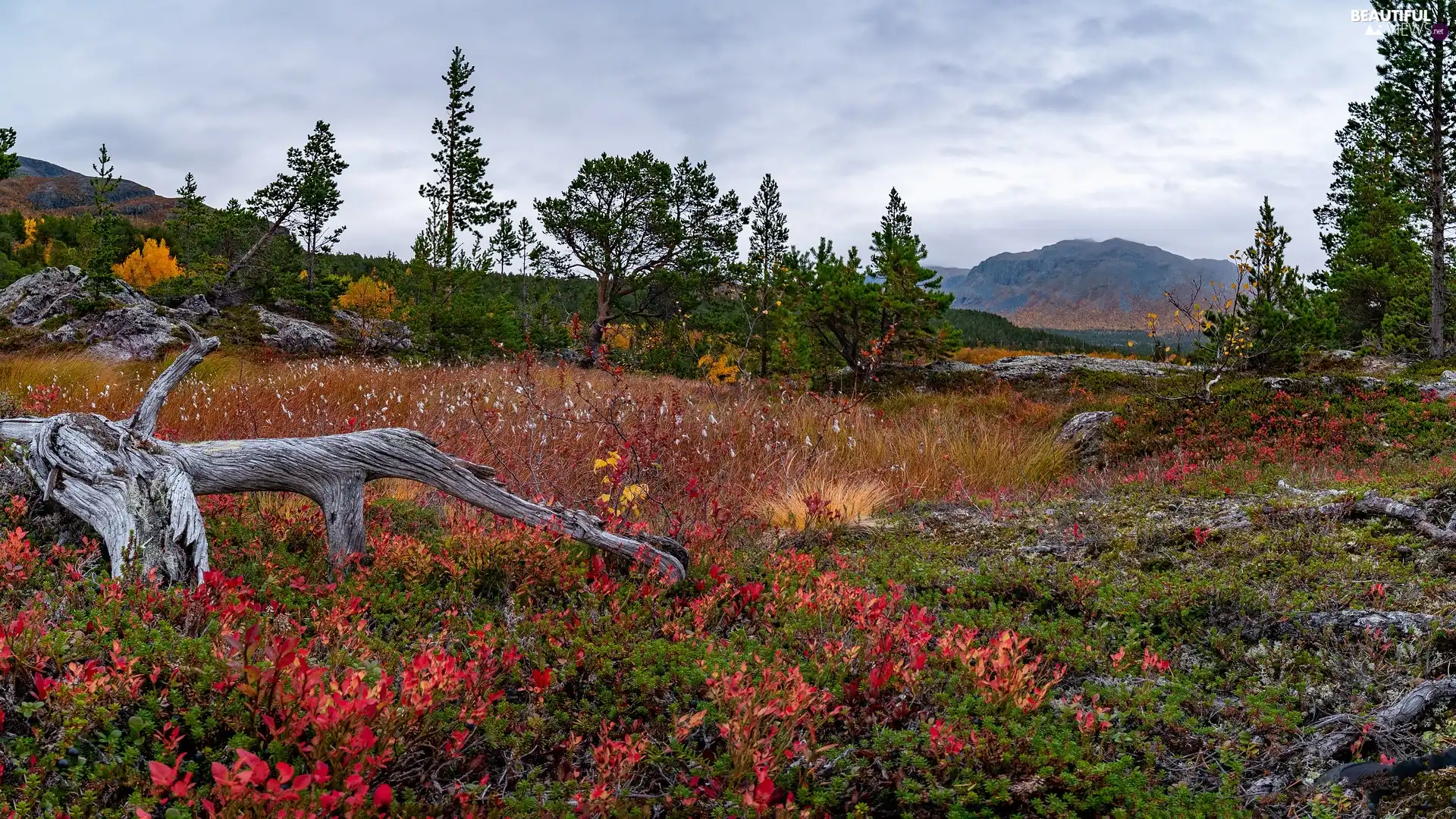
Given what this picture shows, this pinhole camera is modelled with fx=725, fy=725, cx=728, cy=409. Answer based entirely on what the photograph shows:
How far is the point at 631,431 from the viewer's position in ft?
24.8

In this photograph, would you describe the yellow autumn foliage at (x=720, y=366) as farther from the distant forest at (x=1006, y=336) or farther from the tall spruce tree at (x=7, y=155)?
the distant forest at (x=1006, y=336)

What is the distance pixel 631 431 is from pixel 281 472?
4.07 m

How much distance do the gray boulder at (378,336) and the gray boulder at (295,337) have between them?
588 millimetres

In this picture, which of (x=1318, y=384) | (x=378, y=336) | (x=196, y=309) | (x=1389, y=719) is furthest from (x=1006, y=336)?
(x=1389, y=719)

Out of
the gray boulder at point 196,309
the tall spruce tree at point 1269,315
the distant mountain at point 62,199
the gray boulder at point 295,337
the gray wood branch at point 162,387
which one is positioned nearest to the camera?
the gray wood branch at point 162,387

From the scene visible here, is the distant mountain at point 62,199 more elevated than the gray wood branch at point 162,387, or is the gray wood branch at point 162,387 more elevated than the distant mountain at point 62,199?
the distant mountain at point 62,199

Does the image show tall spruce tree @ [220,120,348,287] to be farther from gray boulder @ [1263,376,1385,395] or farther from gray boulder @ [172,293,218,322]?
gray boulder @ [1263,376,1385,395]

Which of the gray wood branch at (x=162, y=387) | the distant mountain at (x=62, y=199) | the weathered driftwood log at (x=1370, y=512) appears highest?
the distant mountain at (x=62, y=199)

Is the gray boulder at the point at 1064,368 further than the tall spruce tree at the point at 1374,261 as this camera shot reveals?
No

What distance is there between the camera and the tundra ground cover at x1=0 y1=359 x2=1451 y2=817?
1.89 m

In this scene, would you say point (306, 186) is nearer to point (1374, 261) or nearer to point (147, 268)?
point (147, 268)

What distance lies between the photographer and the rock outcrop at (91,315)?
16.2 metres

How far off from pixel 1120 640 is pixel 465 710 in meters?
2.69

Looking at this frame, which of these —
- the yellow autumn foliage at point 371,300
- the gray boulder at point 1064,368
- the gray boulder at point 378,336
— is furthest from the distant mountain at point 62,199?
the gray boulder at point 1064,368
